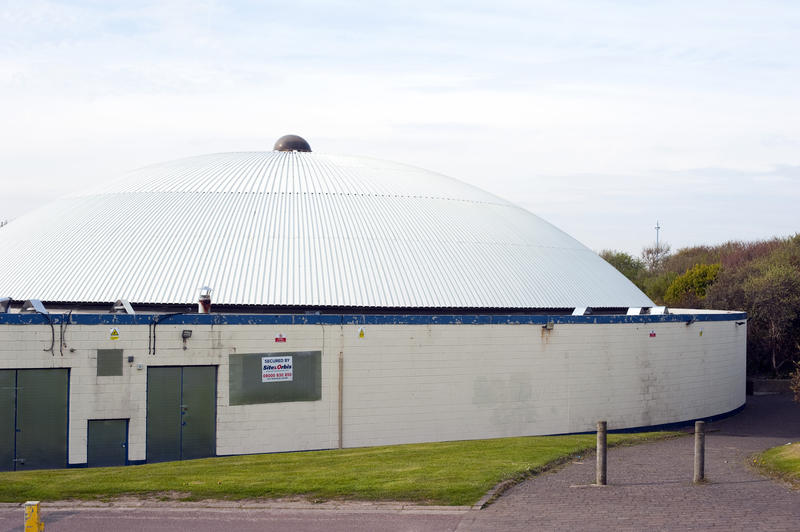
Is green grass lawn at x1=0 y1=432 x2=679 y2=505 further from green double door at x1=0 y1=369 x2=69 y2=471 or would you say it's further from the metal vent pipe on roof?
the metal vent pipe on roof

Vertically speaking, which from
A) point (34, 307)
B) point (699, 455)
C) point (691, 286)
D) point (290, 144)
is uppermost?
point (290, 144)

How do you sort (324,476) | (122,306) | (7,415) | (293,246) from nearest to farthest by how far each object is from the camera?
(324,476) → (7,415) → (122,306) → (293,246)

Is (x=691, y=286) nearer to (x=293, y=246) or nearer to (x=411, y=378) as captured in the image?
(x=293, y=246)

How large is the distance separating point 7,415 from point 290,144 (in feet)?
61.6

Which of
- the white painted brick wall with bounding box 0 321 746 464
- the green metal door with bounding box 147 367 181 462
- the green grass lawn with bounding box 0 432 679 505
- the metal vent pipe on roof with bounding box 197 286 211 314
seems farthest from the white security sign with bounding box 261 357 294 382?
the green grass lawn with bounding box 0 432 679 505

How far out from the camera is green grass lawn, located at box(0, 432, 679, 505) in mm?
13569

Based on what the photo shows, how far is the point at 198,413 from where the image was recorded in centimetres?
2047

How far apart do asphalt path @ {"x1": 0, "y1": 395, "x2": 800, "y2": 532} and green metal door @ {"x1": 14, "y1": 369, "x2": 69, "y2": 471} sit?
6.86 metres

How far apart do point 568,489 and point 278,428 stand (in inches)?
349

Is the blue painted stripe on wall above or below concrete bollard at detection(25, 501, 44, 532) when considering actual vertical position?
above

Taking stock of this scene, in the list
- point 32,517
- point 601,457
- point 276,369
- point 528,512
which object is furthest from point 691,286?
point 32,517

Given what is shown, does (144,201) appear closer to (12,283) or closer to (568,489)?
(12,283)

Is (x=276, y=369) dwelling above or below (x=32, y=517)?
above

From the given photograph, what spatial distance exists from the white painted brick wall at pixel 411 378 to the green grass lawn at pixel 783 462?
247 inches
